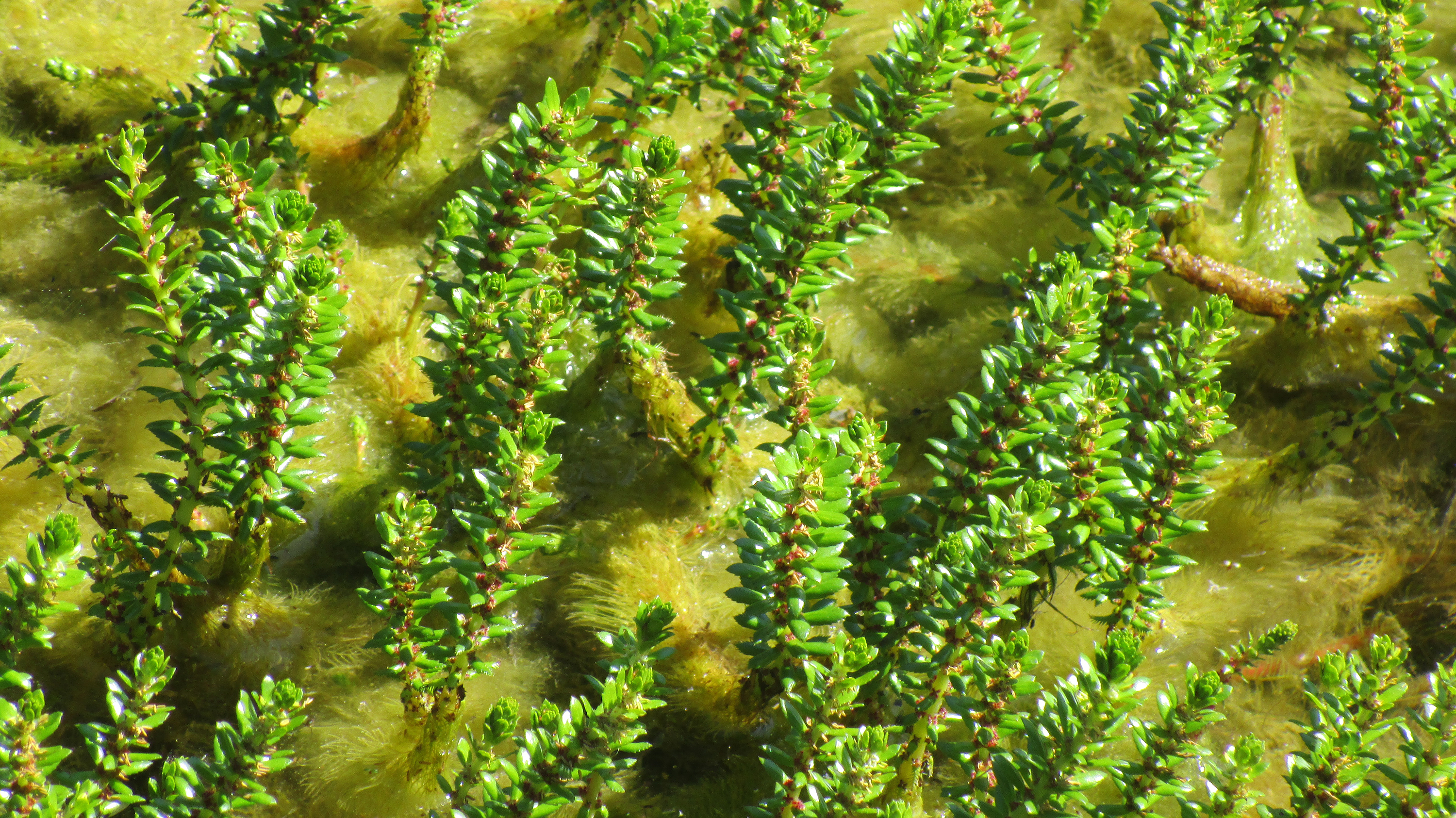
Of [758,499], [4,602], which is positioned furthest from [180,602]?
[758,499]

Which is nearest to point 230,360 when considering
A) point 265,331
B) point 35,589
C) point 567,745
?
point 265,331

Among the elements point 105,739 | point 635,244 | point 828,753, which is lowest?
point 105,739

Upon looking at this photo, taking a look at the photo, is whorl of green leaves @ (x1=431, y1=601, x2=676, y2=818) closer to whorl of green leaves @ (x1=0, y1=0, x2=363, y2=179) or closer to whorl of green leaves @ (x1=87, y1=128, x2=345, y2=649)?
whorl of green leaves @ (x1=87, y1=128, x2=345, y2=649)

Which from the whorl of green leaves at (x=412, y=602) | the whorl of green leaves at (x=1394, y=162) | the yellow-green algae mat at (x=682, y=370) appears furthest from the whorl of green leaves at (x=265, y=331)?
the whorl of green leaves at (x=1394, y=162)

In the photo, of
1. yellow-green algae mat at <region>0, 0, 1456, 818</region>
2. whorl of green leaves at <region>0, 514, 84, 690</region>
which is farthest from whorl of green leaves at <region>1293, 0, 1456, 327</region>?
whorl of green leaves at <region>0, 514, 84, 690</region>

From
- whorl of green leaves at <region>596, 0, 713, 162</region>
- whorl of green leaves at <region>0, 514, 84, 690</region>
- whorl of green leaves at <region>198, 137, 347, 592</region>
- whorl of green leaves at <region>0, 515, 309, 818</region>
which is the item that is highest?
whorl of green leaves at <region>596, 0, 713, 162</region>

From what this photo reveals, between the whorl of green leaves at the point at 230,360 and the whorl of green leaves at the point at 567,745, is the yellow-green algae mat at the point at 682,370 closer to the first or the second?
the whorl of green leaves at the point at 230,360

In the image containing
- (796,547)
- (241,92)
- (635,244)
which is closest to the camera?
(796,547)

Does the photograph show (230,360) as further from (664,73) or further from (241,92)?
(664,73)

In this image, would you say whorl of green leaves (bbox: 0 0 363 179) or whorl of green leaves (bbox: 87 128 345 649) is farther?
whorl of green leaves (bbox: 0 0 363 179)
